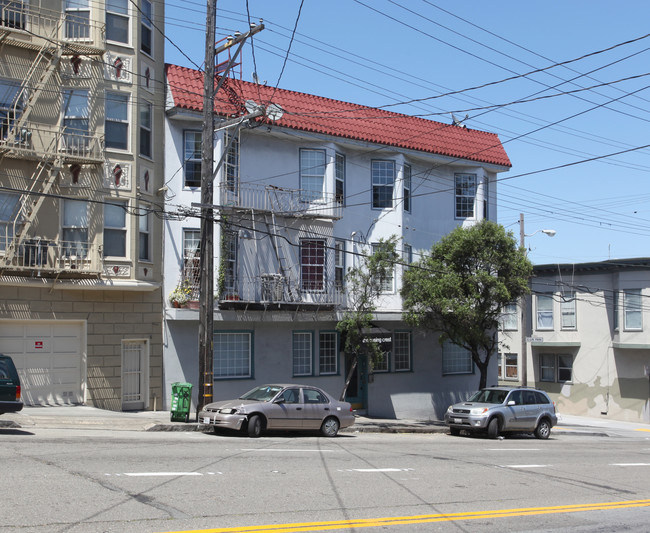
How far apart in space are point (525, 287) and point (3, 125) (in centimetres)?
1719

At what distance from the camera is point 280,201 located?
25.3m

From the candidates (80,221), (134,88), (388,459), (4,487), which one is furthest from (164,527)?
(134,88)

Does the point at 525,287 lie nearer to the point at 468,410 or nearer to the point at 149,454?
the point at 468,410

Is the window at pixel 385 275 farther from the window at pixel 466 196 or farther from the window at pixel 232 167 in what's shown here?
the window at pixel 466 196

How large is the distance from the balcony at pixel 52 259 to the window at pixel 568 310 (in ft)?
91.2

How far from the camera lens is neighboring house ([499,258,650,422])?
123 ft

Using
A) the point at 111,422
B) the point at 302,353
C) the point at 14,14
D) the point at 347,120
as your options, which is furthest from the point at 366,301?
the point at 14,14

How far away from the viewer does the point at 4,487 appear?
Answer: 9.41 meters

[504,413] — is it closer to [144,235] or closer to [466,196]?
[466,196]

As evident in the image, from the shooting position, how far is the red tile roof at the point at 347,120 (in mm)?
23656

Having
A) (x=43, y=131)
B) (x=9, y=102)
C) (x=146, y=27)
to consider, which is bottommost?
(x=43, y=131)

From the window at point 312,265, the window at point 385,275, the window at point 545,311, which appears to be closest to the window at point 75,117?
the window at point 312,265

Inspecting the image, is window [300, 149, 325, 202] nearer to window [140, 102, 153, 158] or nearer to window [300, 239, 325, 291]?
window [300, 239, 325, 291]

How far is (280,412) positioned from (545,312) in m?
27.4
